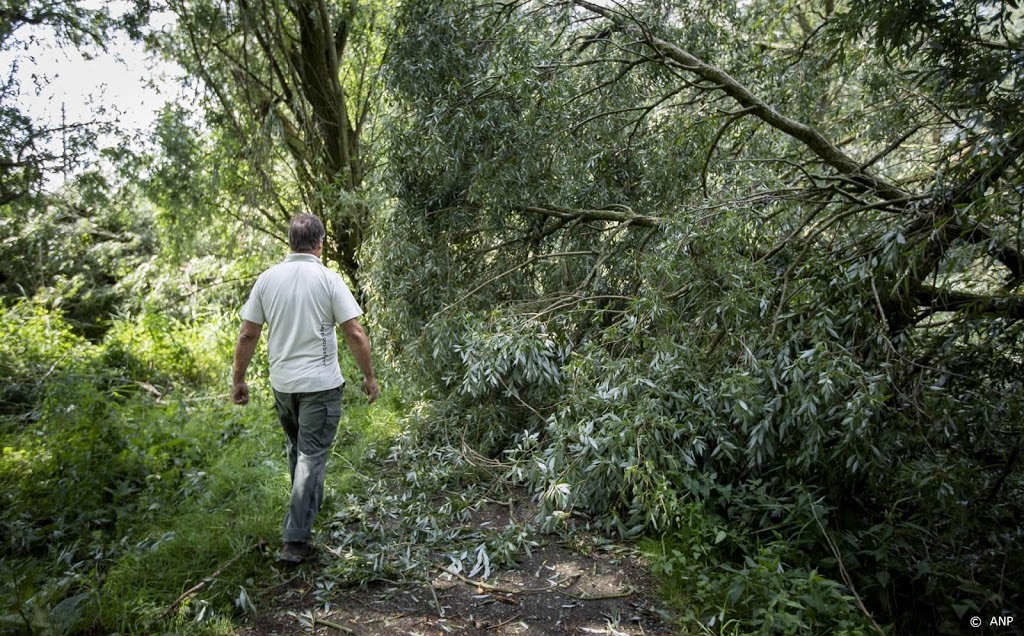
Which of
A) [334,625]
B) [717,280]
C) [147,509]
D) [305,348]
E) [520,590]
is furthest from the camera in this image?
[147,509]

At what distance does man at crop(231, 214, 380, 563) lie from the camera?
3.86m

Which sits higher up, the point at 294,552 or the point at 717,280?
the point at 717,280

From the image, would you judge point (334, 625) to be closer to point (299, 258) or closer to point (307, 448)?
point (307, 448)

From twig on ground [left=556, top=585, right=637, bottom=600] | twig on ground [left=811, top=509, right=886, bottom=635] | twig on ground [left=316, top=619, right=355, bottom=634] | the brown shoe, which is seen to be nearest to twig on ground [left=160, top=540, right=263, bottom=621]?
→ the brown shoe

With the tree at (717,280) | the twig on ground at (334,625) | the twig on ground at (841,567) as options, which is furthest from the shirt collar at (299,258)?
the twig on ground at (841,567)

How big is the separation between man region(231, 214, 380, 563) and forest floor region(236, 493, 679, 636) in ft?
1.25

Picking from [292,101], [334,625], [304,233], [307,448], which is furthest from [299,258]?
[292,101]

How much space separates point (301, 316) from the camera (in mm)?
3873

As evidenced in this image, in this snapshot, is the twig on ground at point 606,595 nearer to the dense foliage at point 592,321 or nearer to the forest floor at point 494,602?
the forest floor at point 494,602

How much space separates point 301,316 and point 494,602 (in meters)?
1.80

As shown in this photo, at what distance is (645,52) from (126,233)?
8.10 metres

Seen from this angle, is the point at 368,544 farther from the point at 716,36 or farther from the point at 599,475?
the point at 716,36

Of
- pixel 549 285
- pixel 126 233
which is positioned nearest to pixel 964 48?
pixel 549 285

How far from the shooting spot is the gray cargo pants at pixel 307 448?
379cm
